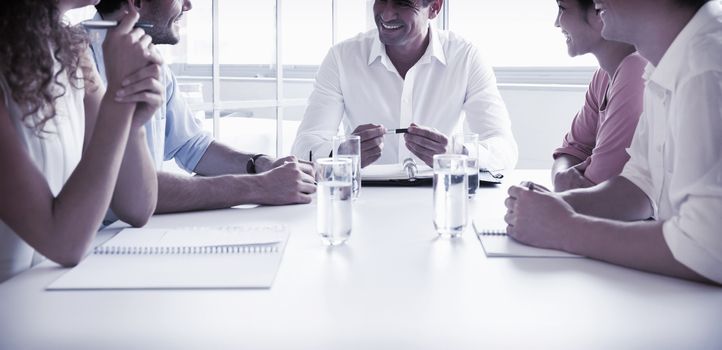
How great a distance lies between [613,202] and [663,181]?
166 millimetres

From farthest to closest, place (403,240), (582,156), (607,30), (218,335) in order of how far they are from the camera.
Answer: (582,156), (607,30), (403,240), (218,335)

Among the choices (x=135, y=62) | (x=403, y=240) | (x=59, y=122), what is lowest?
(x=403, y=240)

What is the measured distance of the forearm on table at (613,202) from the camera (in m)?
1.53

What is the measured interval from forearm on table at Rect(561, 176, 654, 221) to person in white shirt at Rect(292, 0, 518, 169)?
4.45 ft

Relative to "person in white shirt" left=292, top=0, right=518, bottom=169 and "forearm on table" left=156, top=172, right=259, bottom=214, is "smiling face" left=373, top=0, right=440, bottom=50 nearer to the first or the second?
"person in white shirt" left=292, top=0, right=518, bottom=169

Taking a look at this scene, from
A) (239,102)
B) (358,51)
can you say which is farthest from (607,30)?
(239,102)

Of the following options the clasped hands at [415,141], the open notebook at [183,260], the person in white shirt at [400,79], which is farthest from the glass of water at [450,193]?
the person in white shirt at [400,79]

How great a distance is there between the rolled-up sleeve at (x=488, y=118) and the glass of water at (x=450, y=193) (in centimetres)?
99

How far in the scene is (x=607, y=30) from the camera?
1.58 meters

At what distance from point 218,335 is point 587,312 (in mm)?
523

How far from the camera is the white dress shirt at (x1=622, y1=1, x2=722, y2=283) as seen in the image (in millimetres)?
1090

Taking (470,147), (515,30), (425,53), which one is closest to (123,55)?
Result: (470,147)

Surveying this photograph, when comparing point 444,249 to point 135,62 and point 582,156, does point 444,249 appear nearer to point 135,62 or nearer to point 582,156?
point 135,62

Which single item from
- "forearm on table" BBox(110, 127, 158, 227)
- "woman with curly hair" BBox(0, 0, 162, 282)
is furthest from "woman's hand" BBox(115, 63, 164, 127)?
"forearm on table" BBox(110, 127, 158, 227)
